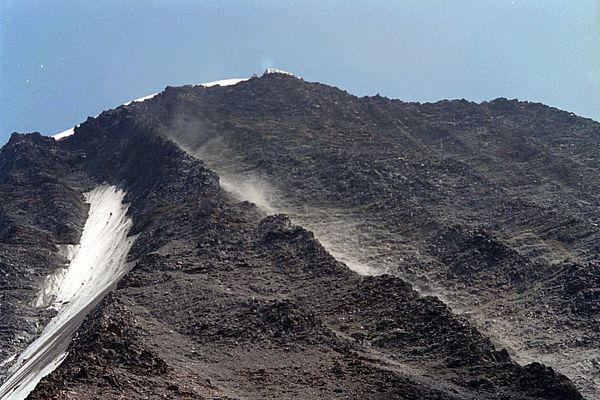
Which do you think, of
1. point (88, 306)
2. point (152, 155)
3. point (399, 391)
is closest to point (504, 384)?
point (399, 391)

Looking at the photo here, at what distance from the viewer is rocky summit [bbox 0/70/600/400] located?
64.8 ft

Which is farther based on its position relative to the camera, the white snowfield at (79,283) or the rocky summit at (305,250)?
the white snowfield at (79,283)

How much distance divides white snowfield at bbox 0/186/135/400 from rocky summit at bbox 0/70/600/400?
0.62 ft

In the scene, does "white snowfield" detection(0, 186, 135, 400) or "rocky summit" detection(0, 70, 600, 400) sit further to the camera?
"white snowfield" detection(0, 186, 135, 400)

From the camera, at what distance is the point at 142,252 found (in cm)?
3825

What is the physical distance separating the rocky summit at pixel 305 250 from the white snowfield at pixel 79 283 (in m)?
0.19

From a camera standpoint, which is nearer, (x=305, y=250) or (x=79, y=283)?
(x=305, y=250)

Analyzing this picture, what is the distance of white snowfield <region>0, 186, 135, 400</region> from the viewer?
29.0 metres

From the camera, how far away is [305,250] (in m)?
30.9

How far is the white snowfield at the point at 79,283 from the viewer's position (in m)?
29.0

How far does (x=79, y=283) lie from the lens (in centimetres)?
4166

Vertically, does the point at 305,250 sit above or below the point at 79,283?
above

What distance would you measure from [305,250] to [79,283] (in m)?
17.3

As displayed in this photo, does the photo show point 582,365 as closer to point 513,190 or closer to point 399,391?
point 399,391
